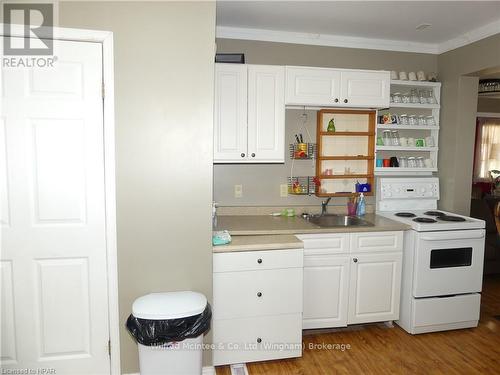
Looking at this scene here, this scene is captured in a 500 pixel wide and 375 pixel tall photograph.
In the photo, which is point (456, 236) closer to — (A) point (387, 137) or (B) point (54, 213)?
(A) point (387, 137)

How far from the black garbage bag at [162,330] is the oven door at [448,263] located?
6.03ft

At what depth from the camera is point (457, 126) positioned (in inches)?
128

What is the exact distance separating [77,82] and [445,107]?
3223mm

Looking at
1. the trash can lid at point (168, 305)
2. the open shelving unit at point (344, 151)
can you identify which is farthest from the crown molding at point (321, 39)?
the trash can lid at point (168, 305)

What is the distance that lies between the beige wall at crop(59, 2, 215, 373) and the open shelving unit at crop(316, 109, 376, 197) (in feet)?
4.63

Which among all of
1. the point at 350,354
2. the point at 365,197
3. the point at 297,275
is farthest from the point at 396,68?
the point at 350,354

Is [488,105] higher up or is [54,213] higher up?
[488,105]

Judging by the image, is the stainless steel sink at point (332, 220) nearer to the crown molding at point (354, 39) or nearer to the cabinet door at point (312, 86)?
the cabinet door at point (312, 86)

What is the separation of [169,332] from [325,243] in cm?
134

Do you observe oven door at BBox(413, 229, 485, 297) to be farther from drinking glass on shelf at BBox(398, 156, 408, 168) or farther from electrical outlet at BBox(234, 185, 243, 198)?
electrical outlet at BBox(234, 185, 243, 198)

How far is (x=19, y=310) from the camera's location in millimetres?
2002

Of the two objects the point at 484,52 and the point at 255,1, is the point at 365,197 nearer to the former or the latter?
the point at 484,52

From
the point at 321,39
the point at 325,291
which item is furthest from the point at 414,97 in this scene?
the point at 325,291

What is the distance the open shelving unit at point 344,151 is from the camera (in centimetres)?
316
